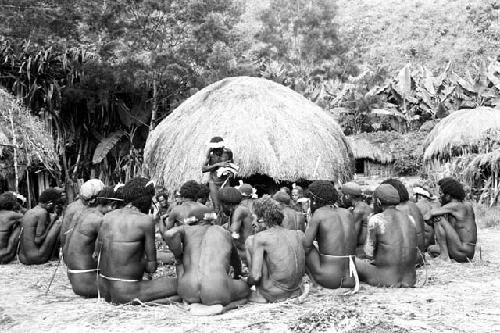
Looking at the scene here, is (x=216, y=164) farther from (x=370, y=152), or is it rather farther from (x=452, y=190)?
(x=370, y=152)

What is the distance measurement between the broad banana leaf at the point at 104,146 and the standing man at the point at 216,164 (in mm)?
8271

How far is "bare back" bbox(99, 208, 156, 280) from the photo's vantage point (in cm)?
528

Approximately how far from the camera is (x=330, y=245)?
5684 mm

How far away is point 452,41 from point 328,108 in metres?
21.1

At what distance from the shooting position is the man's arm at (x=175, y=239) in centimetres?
514

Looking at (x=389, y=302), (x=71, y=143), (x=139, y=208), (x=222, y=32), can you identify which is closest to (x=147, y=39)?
(x=222, y=32)

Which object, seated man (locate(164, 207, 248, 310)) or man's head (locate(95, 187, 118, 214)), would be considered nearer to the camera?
seated man (locate(164, 207, 248, 310))

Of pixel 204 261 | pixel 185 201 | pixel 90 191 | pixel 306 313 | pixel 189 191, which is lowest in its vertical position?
pixel 306 313

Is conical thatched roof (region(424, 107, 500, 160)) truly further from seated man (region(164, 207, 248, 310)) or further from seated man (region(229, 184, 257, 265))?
seated man (region(164, 207, 248, 310))

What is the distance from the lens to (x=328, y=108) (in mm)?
21094

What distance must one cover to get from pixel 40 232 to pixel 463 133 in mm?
12074

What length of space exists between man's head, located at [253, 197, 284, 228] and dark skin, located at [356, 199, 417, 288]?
1.19 metres

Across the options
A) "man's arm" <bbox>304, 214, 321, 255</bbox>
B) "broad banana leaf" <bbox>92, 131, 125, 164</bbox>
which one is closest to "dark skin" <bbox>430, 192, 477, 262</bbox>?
"man's arm" <bbox>304, 214, 321, 255</bbox>

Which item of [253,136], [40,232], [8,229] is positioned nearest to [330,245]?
[40,232]
